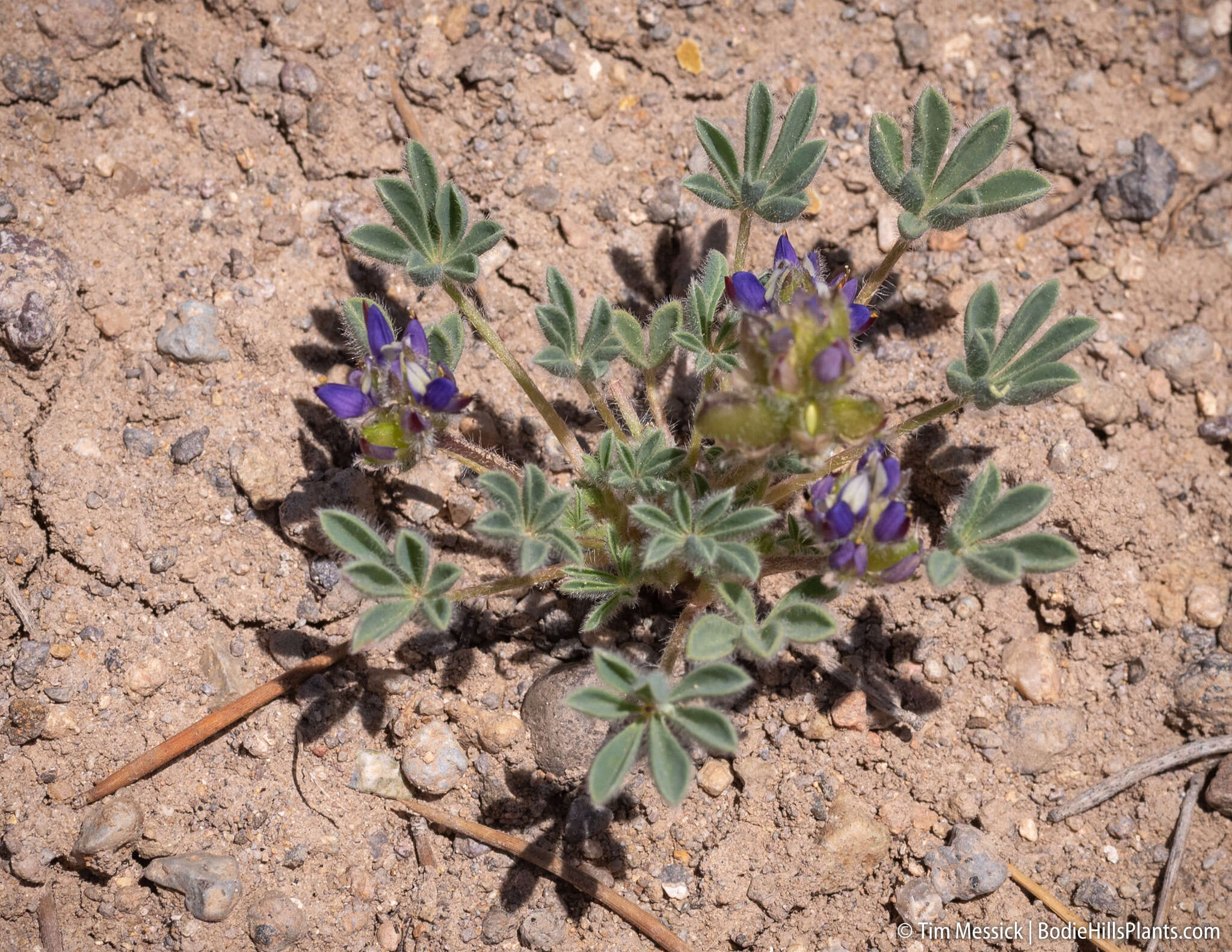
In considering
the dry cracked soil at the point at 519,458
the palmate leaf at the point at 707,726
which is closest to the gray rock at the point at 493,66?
the dry cracked soil at the point at 519,458

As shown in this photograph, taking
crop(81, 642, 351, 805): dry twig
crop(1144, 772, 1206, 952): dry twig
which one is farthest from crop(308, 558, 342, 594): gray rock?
crop(1144, 772, 1206, 952): dry twig

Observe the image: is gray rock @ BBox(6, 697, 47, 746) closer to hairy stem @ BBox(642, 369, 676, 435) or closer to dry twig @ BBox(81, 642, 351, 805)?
dry twig @ BBox(81, 642, 351, 805)

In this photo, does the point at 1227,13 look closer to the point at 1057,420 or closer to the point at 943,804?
the point at 1057,420

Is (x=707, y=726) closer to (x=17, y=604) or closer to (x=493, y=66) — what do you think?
(x=17, y=604)

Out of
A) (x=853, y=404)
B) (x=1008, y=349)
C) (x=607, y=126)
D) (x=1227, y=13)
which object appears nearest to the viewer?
(x=853, y=404)

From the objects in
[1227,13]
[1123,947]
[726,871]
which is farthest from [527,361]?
[1227,13]

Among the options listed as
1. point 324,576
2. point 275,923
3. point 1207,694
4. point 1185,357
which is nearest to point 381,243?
point 324,576

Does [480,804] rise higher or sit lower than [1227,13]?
lower

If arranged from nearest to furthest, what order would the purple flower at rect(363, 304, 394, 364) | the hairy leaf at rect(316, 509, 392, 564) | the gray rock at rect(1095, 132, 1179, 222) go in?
the hairy leaf at rect(316, 509, 392, 564) < the purple flower at rect(363, 304, 394, 364) < the gray rock at rect(1095, 132, 1179, 222)
